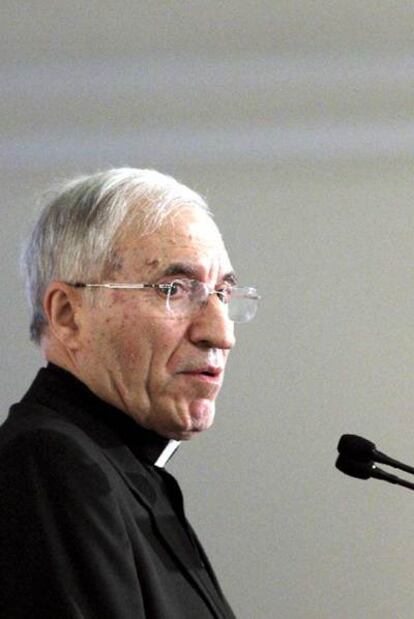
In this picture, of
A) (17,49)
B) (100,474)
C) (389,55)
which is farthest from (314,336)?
(100,474)

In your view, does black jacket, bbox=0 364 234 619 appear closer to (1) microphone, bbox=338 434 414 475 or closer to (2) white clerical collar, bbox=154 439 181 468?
(2) white clerical collar, bbox=154 439 181 468

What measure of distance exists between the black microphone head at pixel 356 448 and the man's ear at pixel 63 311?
1.24ft

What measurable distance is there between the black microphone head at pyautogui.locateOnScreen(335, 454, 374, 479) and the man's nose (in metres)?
0.22

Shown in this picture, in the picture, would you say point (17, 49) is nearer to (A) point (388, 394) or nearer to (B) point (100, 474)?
(A) point (388, 394)

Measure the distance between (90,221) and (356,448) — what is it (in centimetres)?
46

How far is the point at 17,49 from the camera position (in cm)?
256

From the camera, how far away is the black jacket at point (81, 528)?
117cm

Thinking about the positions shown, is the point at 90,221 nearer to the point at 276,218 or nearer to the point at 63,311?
the point at 63,311

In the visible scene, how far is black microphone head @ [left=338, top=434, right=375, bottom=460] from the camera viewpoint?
4.97ft

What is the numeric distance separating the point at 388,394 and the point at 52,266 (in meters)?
1.26

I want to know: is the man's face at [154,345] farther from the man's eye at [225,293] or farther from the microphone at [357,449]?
the microphone at [357,449]

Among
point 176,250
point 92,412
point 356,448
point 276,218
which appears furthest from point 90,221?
point 276,218

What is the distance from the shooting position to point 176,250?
1.52 m

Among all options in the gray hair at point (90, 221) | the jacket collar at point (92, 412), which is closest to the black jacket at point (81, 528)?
the jacket collar at point (92, 412)
